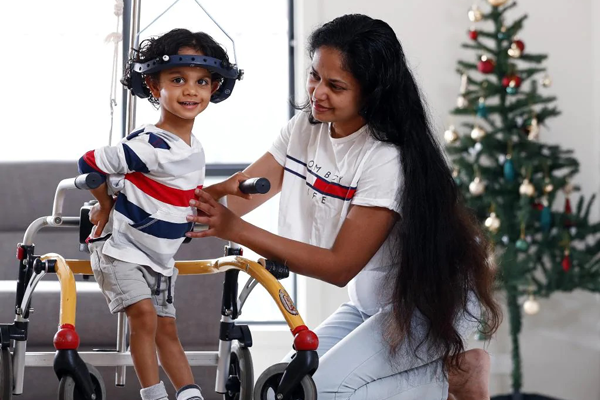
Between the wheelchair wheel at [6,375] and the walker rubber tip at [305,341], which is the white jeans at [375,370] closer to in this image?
the walker rubber tip at [305,341]

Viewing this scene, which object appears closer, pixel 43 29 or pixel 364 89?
pixel 364 89

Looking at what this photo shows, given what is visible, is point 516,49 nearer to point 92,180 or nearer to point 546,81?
point 546,81

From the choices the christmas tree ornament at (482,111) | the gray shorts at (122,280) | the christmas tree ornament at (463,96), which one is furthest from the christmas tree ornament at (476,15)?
the gray shorts at (122,280)

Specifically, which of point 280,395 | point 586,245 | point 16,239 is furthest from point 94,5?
point 280,395

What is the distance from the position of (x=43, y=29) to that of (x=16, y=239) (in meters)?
1.46

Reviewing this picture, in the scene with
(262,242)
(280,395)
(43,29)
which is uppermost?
(43,29)

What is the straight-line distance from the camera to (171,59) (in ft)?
5.47

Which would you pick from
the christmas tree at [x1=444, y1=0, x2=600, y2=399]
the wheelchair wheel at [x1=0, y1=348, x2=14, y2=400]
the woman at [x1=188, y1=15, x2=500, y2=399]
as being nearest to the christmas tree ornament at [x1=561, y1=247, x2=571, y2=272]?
the christmas tree at [x1=444, y1=0, x2=600, y2=399]

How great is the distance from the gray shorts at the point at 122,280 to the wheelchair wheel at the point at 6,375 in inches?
12.7

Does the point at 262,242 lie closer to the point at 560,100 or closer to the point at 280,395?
the point at 280,395

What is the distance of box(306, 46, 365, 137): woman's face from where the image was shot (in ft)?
6.20

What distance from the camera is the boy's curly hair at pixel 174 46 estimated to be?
5.58ft

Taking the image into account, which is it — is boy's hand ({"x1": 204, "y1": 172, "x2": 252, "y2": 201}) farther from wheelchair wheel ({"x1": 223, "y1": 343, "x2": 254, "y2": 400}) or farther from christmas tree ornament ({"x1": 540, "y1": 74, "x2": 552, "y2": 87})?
christmas tree ornament ({"x1": 540, "y1": 74, "x2": 552, "y2": 87})

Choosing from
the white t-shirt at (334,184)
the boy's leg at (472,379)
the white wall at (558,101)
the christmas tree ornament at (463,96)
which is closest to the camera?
the white t-shirt at (334,184)
